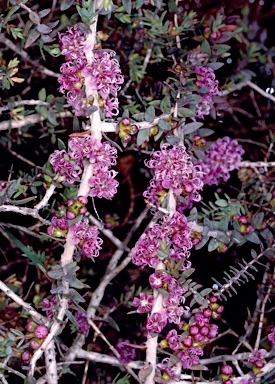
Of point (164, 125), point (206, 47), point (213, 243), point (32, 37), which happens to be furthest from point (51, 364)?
point (206, 47)

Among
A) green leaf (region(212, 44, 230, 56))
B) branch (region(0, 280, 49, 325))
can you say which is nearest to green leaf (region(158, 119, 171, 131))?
green leaf (region(212, 44, 230, 56))

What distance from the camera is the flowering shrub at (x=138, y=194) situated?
1.09 metres

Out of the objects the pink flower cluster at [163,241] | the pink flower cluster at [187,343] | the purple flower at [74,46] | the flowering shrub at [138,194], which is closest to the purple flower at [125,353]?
the flowering shrub at [138,194]

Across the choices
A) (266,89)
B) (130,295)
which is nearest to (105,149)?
(130,295)

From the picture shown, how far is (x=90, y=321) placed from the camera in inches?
52.9

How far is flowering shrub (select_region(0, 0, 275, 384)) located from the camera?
1089 mm

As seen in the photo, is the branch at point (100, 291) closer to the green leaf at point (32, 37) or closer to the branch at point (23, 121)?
the branch at point (23, 121)

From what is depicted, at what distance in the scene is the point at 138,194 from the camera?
178 centimetres

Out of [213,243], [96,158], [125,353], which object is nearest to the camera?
[96,158]

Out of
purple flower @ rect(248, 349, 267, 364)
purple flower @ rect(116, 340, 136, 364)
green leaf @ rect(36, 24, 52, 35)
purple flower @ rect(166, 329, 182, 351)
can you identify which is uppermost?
green leaf @ rect(36, 24, 52, 35)

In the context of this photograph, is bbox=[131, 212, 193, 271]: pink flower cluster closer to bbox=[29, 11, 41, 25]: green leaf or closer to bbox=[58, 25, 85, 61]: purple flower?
bbox=[58, 25, 85, 61]: purple flower

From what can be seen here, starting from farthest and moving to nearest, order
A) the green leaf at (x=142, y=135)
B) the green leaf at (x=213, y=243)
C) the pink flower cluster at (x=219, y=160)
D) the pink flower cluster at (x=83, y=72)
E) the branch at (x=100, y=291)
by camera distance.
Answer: the pink flower cluster at (x=219, y=160) → the branch at (x=100, y=291) → the green leaf at (x=213, y=243) → the green leaf at (x=142, y=135) → the pink flower cluster at (x=83, y=72)

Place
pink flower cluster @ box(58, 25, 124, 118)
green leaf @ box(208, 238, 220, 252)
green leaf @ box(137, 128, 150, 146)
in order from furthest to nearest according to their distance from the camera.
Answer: green leaf @ box(208, 238, 220, 252)
green leaf @ box(137, 128, 150, 146)
pink flower cluster @ box(58, 25, 124, 118)

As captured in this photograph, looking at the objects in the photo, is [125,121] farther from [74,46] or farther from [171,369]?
[171,369]
